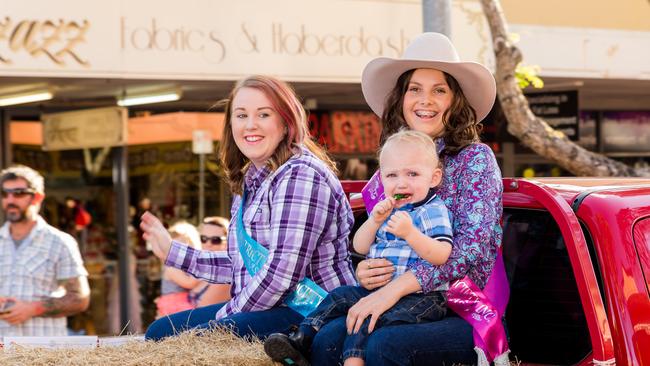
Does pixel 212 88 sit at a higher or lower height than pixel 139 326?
higher

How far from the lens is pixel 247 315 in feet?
12.8

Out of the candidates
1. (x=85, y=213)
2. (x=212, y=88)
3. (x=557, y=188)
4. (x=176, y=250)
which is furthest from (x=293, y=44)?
(x=557, y=188)

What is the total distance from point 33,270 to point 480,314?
471 centimetres

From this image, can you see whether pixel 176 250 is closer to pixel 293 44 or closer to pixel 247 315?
pixel 247 315

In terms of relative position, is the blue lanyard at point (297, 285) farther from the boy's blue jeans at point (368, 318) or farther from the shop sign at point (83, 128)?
the shop sign at point (83, 128)

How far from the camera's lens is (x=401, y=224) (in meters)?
3.44

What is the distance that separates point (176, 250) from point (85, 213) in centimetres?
790

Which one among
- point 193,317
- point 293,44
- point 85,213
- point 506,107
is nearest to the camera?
point 193,317

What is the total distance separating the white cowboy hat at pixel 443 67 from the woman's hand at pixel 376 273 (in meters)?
0.87

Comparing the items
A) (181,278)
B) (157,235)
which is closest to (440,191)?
(157,235)

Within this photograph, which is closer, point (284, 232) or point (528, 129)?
point (284, 232)

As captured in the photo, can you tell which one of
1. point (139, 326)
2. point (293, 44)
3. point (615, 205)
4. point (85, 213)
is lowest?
point (139, 326)

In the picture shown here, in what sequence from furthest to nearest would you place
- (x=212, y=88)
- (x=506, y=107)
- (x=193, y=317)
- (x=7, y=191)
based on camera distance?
(x=212, y=88) < (x=506, y=107) < (x=7, y=191) < (x=193, y=317)

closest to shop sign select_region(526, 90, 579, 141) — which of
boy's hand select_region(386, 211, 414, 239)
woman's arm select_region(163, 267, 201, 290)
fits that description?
woman's arm select_region(163, 267, 201, 290)
